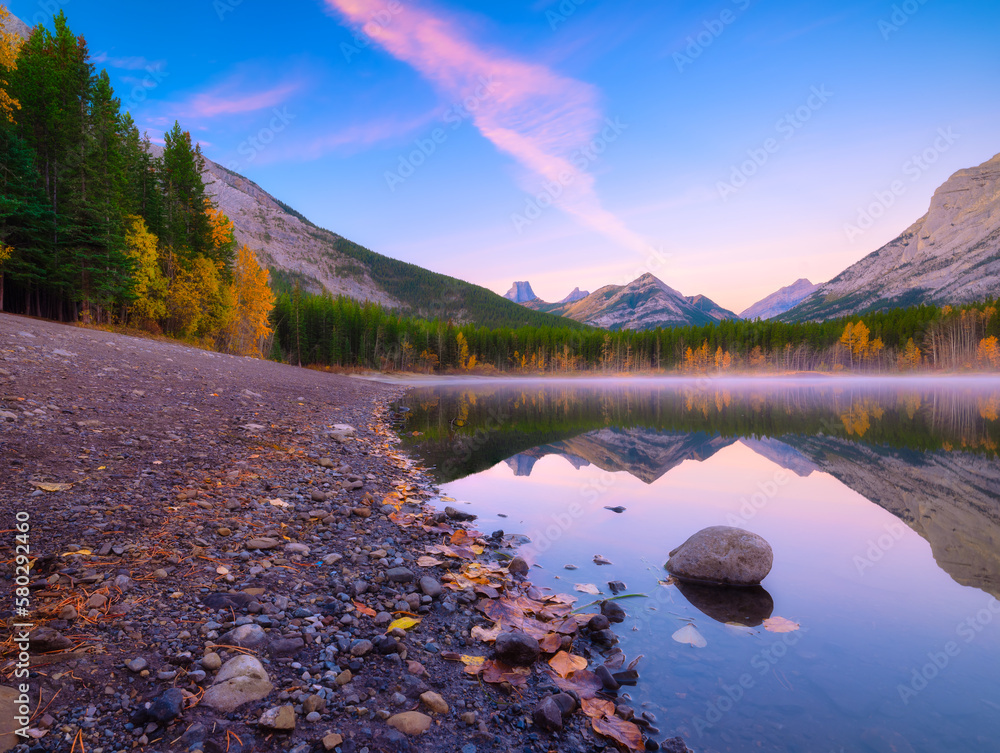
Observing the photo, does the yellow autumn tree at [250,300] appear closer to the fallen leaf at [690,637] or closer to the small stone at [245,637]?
the small stone at [245,637]

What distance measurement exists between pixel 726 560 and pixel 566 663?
12.7 feet

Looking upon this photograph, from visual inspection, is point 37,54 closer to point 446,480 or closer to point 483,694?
point 446,480

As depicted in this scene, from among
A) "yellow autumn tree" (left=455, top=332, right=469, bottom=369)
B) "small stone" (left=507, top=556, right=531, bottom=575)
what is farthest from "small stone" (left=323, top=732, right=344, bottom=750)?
"yellow autumn tree" (left=455, top=332, right=469, bottom=369)

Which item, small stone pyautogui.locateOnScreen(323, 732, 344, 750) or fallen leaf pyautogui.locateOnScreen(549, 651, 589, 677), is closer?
small stone pyautogui.locateOnScreen(323, 732, 344, 750)

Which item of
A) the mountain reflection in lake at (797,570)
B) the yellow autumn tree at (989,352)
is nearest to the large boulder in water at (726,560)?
the mountain reflection in lake at (797,570)

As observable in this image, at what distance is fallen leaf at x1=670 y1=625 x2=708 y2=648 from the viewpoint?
5.14m

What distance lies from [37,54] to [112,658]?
4769 cm

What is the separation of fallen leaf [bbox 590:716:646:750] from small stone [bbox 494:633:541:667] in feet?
2.77

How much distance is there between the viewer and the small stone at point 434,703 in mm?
3395

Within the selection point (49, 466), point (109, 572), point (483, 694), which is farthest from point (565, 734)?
point (49, 466)

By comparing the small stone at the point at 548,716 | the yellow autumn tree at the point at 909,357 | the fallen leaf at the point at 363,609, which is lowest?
the small stone at the point at 548,716

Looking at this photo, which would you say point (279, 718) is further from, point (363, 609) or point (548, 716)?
point (548, 716)

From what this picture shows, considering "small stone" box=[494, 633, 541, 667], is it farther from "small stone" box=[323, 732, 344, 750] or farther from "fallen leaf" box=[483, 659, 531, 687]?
"small stone" box=[323, 732, 344, 750]

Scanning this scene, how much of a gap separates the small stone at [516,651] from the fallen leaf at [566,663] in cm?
22
